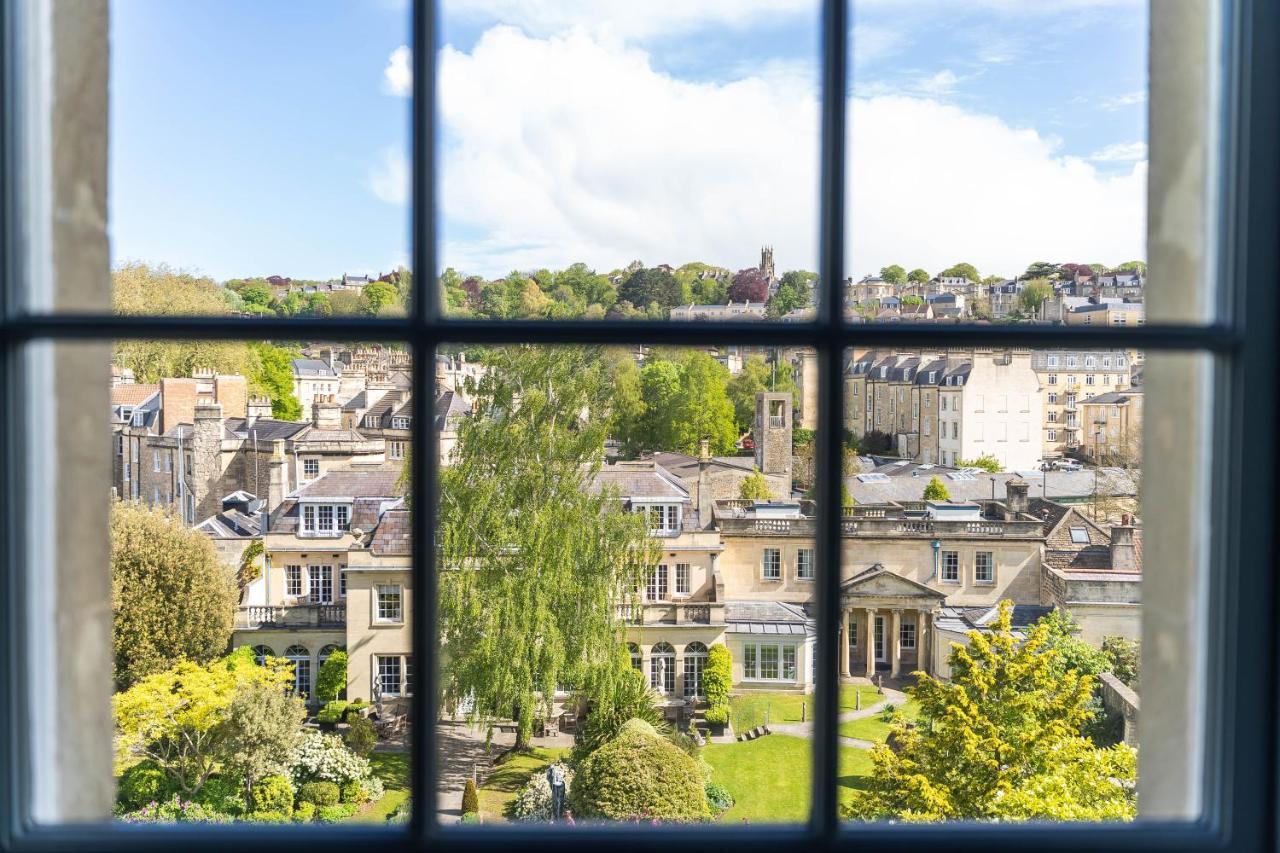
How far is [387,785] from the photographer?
8.05 m

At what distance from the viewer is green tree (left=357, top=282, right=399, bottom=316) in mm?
7332

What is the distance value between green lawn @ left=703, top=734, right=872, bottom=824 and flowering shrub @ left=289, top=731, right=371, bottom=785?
3.22 metres

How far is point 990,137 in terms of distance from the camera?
10.8 m

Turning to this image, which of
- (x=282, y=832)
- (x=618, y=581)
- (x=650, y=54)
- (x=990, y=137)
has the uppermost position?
(x=650, y=54)

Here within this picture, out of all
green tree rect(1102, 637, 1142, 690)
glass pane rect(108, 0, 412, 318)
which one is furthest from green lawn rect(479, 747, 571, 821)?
green tree rect(1102, 637, 1142, 690)

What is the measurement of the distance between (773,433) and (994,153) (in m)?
4.31

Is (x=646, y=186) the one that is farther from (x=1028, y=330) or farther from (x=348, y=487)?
(x=1028, y=330)

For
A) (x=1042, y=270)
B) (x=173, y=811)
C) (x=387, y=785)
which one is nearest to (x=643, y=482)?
(x=387, y=785)

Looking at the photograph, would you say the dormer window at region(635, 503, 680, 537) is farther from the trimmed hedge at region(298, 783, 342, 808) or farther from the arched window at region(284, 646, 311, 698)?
the trimmed hedge at region(298, 783, 342, 808)

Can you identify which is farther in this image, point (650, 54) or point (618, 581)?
point (650, 54)

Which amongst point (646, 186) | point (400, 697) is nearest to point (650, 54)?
point (646, 186)

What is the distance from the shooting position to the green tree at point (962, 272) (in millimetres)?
8250

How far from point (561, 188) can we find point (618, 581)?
4.77 m

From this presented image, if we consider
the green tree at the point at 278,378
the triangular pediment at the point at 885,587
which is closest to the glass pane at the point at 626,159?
the green tree at the point at 278,378
